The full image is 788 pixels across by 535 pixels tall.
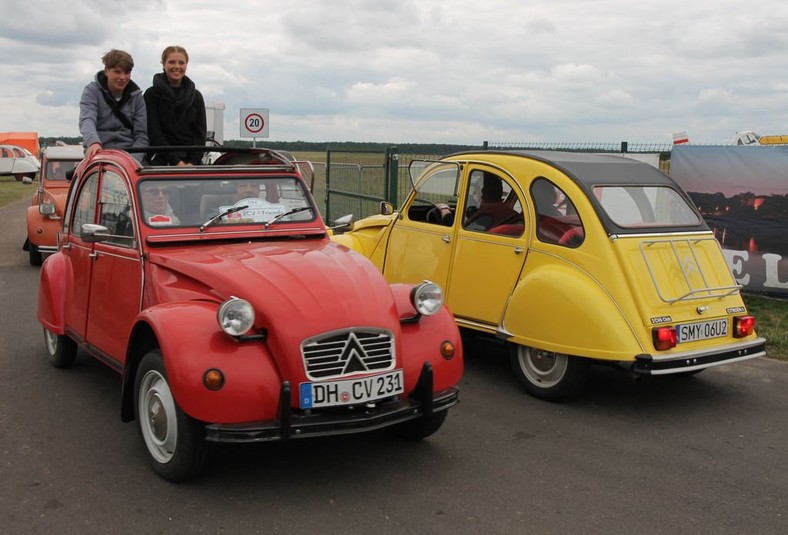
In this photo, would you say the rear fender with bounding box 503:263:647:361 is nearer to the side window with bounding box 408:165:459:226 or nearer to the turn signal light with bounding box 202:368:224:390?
the side window with bounding box 408:165:459:226

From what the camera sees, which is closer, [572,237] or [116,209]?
[116,209]

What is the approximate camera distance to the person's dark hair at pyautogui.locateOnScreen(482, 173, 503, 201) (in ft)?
24.4

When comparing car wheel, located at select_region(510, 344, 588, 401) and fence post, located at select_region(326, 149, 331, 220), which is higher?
fence post, located at select_region(326, 149, 331, 220)

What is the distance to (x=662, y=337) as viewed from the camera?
589 centimetres

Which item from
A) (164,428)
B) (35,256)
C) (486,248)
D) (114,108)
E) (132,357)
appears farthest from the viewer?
(35,256)

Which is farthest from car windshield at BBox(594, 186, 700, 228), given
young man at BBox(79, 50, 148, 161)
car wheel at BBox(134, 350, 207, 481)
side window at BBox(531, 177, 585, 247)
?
young man at BBox(79, 50, 148, 161)

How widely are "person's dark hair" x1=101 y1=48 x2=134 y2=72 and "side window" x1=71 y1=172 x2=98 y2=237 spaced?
116 cm

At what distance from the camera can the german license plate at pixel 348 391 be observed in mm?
4332

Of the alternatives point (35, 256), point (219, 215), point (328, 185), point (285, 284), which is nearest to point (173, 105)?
point (219, 215)

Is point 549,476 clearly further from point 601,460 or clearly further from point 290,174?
point 290,174

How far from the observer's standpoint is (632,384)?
277 inches

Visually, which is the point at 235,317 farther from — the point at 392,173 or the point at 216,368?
the point at 392,173

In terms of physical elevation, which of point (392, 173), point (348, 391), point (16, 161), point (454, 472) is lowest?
point (454, 472)

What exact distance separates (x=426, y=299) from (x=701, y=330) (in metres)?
2.43
